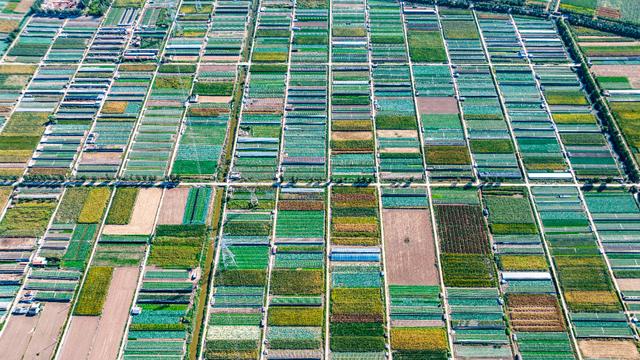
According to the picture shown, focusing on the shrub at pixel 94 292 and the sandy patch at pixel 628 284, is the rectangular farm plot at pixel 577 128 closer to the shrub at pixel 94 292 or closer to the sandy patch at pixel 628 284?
the sandy patch at pixel 628 284

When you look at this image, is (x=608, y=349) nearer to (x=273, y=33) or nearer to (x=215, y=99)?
(x=215, y=99)

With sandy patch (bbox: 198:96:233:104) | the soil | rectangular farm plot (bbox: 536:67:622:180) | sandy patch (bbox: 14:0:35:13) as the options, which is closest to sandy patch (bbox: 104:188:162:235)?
sandy patch (bbox: 198:96:233:104)

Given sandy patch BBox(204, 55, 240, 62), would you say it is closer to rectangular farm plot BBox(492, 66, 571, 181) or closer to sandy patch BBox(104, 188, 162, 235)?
sandy patch BBox(104, 188, 162, 235)

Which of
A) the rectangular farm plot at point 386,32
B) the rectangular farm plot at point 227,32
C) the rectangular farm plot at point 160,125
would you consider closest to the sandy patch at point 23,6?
the rectangular farm plot at point 160,125

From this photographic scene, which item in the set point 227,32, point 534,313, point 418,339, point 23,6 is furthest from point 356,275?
point 23,6

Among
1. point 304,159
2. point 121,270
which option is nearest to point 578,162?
point 304,159

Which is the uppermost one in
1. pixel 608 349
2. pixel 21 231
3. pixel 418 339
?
pixel 21 231

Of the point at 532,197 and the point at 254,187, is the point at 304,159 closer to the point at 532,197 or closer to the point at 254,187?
the point at 254,187
